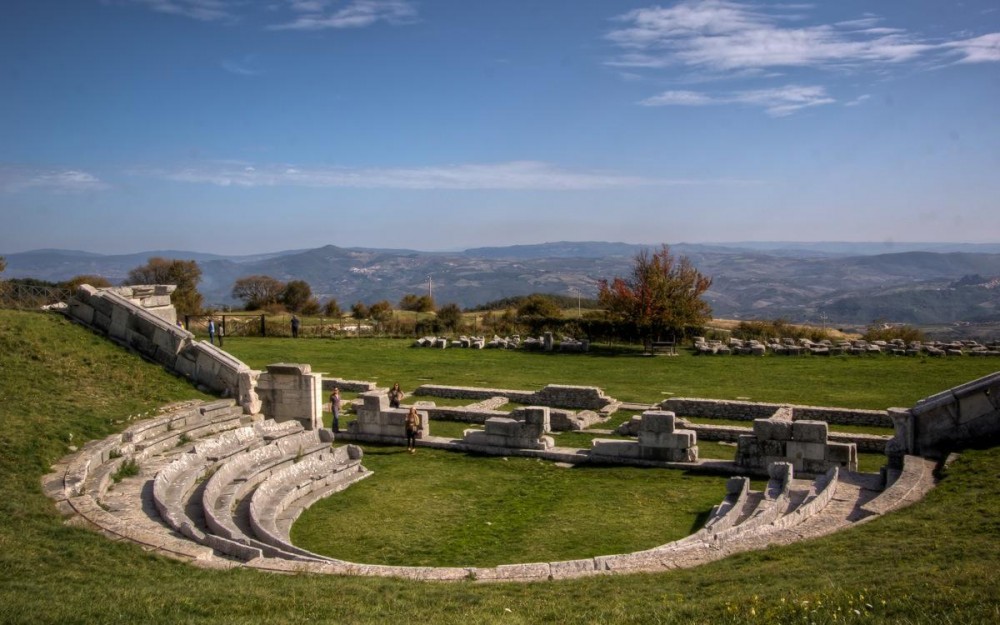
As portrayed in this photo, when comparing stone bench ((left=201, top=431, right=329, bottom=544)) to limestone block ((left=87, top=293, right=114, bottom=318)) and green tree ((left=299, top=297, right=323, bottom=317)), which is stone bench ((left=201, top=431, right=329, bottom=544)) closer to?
limestone block ((left=87, top=293, right=114, bottom=318))

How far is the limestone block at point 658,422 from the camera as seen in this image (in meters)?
17.4

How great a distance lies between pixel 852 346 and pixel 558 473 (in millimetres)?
23476

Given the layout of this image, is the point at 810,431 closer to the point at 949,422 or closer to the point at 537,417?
the point at 949,422

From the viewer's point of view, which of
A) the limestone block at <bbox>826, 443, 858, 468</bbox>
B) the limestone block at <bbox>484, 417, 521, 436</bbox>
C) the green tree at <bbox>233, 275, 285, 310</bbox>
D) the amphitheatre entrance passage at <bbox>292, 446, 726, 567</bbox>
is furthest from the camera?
the green tree at <bbox>233, 275, 285, 310</bbox>

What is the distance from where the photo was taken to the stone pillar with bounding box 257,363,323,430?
20.0m

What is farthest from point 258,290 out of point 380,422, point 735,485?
point 735,485

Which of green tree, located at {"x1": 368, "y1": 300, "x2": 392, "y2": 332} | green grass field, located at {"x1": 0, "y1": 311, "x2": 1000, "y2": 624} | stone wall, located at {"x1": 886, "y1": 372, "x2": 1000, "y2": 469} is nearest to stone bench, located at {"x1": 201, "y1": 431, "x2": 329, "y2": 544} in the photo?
green grass field, located at {"x1": 0, "y1": 311, "x2": 1000, "y2": 624}

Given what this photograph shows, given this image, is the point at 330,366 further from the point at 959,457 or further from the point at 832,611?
the point at 832,611

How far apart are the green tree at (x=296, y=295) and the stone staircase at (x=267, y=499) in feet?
145

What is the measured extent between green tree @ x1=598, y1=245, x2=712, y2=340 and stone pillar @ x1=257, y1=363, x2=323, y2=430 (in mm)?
22341

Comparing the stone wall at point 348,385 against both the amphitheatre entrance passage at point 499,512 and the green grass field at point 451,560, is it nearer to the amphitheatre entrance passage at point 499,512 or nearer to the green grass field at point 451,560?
the green grass field at point 451,560

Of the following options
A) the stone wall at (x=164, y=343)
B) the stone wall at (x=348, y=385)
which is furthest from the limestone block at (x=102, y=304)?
the stone wall at (x=348, y=385)

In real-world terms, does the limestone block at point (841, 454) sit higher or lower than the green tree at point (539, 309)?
lower

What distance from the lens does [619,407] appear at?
24000mm
